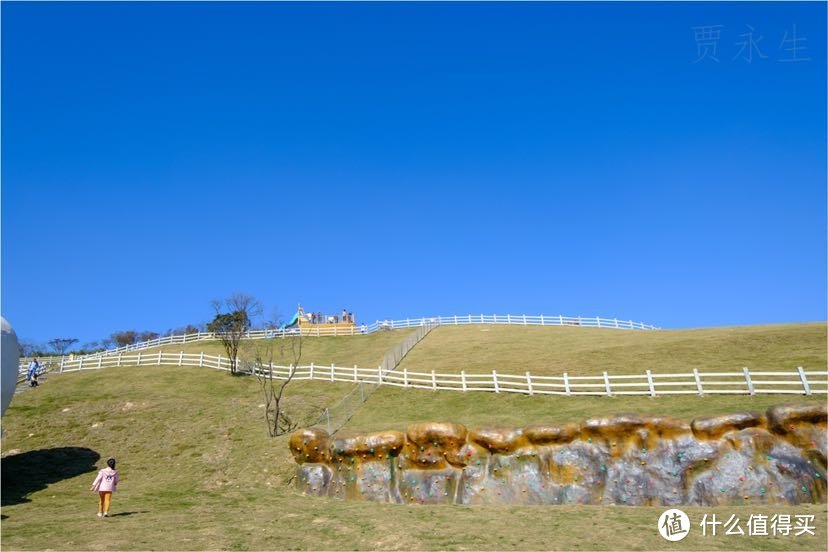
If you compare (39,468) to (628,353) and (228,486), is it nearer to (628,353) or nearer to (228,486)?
(228,486)

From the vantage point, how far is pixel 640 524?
11.6 m

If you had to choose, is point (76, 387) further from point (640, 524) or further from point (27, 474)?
point (640, 524)

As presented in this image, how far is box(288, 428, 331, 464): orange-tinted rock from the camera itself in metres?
16.1

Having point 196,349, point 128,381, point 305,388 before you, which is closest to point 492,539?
point 305,388

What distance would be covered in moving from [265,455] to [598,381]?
12.9 meters

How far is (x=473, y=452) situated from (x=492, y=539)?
3.78m

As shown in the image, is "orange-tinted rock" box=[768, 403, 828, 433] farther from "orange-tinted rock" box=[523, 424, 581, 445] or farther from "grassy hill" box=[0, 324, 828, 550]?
"orange-tinted rock" box=[523, 424, 581, 445]

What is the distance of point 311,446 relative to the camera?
639 inches

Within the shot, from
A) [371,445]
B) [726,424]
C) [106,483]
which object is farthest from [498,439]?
[106,483]

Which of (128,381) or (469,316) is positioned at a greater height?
(469,316)

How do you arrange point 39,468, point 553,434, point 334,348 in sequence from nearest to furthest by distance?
point 553,434 < point 39,468 < point 334,348

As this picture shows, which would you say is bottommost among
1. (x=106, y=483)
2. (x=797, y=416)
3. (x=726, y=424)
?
(x=106, y=483)

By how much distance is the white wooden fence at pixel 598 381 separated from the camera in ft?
59.3

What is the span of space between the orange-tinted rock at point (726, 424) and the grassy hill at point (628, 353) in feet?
32.2
